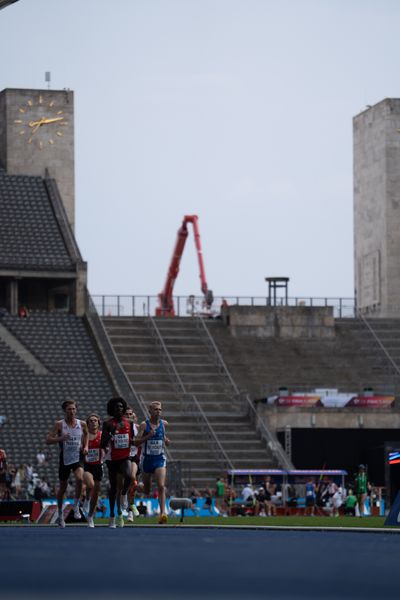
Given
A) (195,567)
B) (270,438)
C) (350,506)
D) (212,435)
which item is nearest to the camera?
(195,567)

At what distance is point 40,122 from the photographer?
253 ft

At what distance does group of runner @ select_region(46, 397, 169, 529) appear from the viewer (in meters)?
24.4

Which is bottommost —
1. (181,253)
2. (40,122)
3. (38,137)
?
(181,253)

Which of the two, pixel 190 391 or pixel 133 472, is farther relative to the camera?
pixel 190 391

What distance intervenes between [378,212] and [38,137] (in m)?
17.5

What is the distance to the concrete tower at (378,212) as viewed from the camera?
80.8 meters

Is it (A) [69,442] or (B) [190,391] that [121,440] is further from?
(B) [190,391]

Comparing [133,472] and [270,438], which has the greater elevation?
[270,438]

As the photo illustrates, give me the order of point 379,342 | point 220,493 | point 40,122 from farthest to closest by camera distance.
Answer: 1. point 40,122
2. point 379,342
3. point 220,493

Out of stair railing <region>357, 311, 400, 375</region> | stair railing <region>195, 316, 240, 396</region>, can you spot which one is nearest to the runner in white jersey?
stair railing <region>195, 316, 240, 396</region>

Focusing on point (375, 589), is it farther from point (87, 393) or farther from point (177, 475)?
point (87, 393)

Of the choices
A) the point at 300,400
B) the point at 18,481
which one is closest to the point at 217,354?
the point at 300,400

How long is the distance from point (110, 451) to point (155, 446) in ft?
5.95

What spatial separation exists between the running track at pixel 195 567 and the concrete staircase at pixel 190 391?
1414 inches
